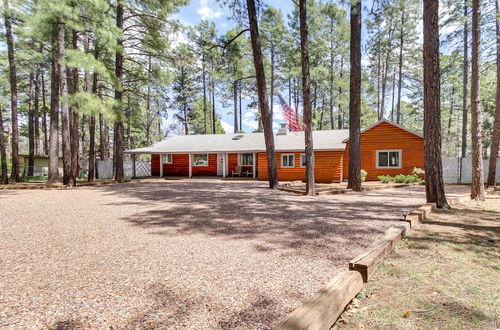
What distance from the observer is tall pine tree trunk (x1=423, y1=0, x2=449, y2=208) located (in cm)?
639

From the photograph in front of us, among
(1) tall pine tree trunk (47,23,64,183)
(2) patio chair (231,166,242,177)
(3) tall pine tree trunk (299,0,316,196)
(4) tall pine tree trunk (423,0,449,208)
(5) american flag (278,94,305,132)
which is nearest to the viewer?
(4) tall pine tree trunk (423,0,449,208)

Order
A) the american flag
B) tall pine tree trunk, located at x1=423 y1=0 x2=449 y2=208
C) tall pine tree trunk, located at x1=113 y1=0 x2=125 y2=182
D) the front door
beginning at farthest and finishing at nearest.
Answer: the american flag
the front door
tall pine tree trunk, located at x1=113 y1=0 x2=125 y2=182
tall pine tree trunk, located at x1=423 y1=0 x2=449 y2=208

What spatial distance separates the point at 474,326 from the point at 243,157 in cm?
1894

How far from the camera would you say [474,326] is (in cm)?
194

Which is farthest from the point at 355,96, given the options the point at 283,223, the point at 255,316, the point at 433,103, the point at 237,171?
the point at 237,171

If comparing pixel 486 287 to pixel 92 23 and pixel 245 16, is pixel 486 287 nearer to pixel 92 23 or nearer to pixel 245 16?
pixel 245 16

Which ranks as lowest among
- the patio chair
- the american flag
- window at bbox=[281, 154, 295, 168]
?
the patio chair

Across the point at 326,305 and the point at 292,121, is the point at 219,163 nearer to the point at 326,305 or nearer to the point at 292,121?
the point at 292,121

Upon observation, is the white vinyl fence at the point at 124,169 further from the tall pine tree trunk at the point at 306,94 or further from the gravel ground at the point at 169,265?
the tall pine tree trunk at the point at 306,94

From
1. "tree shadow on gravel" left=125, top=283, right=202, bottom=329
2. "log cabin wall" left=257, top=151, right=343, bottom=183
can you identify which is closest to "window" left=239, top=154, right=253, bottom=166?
"log cabin wall" left=257, top=151, right=343, bottom=183

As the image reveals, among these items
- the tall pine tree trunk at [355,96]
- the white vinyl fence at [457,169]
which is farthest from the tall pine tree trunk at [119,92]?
the white vinyl fence at [457,169]

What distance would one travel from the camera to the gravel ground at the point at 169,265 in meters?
2.16

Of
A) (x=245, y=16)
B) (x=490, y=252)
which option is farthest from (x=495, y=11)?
(x=490, y=252)

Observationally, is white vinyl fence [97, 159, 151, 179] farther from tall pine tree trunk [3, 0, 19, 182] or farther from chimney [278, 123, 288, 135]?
chimney [278, 123, 288, 135]
